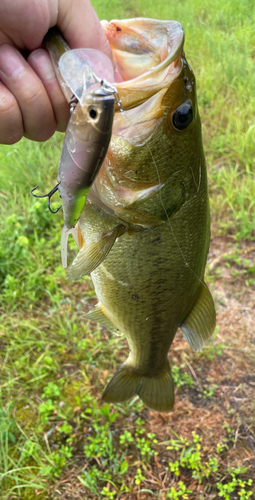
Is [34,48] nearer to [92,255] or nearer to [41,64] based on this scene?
[41,64]

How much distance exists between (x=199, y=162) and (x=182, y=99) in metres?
0.23

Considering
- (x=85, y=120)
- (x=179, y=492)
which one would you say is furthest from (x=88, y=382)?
(x=85, y=120)

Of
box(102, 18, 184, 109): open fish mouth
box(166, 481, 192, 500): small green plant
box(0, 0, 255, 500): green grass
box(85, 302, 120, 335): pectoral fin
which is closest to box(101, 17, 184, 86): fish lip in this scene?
box(102, 18, 184, 109): open fish mouth

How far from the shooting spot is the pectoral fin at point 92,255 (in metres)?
1.16

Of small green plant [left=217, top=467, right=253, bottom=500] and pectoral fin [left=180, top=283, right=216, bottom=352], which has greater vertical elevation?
pectoral fin [left=180, top=283, right=216, bottom=352]

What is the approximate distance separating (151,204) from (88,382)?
1811 millimetres

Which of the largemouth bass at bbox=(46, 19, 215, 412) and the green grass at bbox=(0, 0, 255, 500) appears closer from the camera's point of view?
the largemouth bass at bbox=(46, 19, 215, 412)

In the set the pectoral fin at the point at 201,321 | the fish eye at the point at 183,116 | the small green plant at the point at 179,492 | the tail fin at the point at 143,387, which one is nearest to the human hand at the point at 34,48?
the fish eye at the point at 183,116

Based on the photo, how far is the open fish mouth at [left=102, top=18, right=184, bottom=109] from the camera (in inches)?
37.4

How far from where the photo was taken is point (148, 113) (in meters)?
1.03

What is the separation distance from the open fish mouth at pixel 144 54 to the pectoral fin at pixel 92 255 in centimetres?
45

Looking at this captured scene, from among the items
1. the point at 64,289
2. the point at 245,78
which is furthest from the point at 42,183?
the point at 245,78

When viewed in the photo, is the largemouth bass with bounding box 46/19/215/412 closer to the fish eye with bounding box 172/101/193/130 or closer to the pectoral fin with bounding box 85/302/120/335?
the fish eye with bounding box 172/101/193/130

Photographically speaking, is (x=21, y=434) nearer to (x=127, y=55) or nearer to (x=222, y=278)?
(x=222, y=278)
